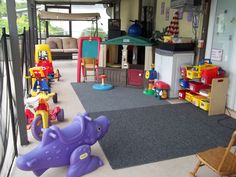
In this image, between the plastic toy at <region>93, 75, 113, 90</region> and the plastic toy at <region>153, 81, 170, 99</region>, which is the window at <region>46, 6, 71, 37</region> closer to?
the plastic toy at <region>93, 75, 113, 90</region>

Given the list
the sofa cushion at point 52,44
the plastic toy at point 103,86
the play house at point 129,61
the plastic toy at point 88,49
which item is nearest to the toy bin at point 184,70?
the play house at point 129,61

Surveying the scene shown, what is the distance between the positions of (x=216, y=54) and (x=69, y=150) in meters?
3.24

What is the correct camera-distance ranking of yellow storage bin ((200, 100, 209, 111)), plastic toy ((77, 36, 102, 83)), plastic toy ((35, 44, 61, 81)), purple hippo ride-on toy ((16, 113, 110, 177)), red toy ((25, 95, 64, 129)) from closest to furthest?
1. purple hippo ride-on toy ((16, 113, 110, 177))
2. red toy ((25, 95, 64, 129))
3. yellow storage bin ((200, 100, 209, 111))
4. plastic toy ((35, 44, 61, 81))
5. plastic toy ((77, 36, 102, 83))

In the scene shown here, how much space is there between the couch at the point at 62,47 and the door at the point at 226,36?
20.6ft

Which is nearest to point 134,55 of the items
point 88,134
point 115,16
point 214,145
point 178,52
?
point 178,52

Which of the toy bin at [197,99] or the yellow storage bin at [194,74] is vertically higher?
the yellow storage bin at [194,74]

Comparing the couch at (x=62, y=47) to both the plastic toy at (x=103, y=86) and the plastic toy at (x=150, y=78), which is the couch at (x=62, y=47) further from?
the plastic toy at (x=150, y=78)

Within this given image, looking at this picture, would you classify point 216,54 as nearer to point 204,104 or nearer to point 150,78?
point 204,104

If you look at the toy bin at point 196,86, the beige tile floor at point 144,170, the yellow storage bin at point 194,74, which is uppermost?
the yellow storage bin at point 194,74

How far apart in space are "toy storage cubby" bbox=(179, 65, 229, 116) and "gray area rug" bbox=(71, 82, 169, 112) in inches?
21.3

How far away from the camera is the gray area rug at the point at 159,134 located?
8.68ft

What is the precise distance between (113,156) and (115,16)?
8555 millimetres

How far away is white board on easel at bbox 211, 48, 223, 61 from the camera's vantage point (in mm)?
4020

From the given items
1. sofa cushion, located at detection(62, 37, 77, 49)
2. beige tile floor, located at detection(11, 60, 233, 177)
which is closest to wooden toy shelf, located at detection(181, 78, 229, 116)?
beige tile floor, located at detection(11, 60, 233, 177)
